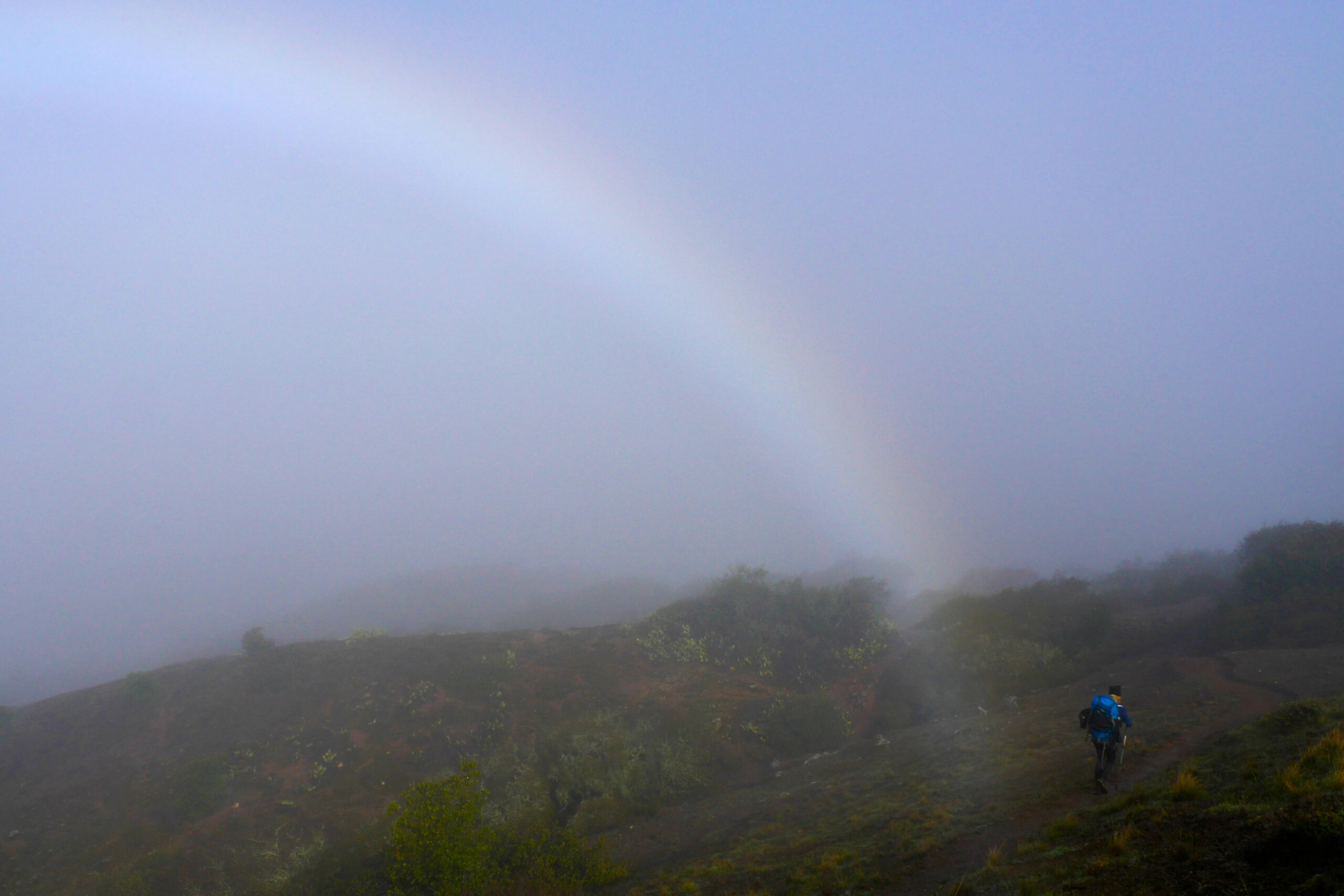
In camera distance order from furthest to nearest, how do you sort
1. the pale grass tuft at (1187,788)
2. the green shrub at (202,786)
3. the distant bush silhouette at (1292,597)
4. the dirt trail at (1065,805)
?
the distant bush silhouette at (1292,597)
the green shrub at (202,786)
the dirt trail at (1065,805)
the pale grass tuft at (1187,788)

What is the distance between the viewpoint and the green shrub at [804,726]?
883 inches

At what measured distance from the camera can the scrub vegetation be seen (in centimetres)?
978

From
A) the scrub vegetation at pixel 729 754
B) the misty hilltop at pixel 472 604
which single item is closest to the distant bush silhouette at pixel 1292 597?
the scrub vegetation at pixel 729 754

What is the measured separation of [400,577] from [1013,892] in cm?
9979

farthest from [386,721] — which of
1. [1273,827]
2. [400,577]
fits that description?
[400,577]

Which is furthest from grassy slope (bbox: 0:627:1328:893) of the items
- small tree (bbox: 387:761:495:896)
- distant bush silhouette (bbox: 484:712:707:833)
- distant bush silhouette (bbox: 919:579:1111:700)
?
small tree (bbox: 387:761:495:896)

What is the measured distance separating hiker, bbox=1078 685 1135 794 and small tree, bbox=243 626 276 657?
109 ft

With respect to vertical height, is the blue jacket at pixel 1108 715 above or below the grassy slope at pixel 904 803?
above

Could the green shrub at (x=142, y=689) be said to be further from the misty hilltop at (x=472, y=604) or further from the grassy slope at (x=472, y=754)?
the misty hilltop at (x=472, y=604)

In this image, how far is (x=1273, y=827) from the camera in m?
6.57

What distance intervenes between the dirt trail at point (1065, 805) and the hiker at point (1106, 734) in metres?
0.36

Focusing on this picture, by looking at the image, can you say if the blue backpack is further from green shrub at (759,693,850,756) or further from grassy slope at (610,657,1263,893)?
green shrub at (759,693,850,756)

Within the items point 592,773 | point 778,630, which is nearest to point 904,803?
point 592,773

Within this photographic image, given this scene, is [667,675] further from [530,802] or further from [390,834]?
[390,834]
